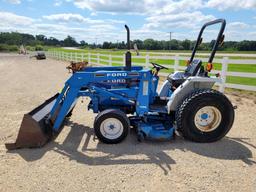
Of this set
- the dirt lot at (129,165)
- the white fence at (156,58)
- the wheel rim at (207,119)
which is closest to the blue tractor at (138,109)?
the wheel rim at (207,119)

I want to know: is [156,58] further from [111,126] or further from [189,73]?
[111,126]

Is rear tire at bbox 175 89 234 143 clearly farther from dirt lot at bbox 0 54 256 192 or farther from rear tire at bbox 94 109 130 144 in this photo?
rear tire at bbox 94 109 130 144

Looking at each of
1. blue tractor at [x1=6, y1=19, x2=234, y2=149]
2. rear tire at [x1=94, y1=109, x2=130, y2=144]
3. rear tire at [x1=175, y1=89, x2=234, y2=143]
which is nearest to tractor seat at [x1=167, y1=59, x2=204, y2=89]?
blue tractor at [x1=6, y1=19, x2=234, y2=149]

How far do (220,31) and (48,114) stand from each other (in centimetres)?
323

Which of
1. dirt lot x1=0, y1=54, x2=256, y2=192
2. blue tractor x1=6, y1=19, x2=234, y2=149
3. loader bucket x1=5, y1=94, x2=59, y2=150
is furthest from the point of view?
blue tractor x1=6, y1=19, x2=234, y2=149

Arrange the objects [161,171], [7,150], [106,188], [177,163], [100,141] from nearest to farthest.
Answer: [106,188], [161,171], [177,163], [7,150], [100,141]

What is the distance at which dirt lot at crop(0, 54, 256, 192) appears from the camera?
128 inches

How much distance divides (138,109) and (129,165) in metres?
1.20

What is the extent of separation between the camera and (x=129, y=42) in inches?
179

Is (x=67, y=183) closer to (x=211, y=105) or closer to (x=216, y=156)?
(x=216, y=156)

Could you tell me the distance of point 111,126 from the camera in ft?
14.7

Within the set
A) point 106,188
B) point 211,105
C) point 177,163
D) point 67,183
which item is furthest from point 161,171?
point 211,105

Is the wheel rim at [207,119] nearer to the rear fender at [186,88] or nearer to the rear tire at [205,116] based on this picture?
the rear tire at [205,116]

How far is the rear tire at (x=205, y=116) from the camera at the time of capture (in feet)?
14.5
